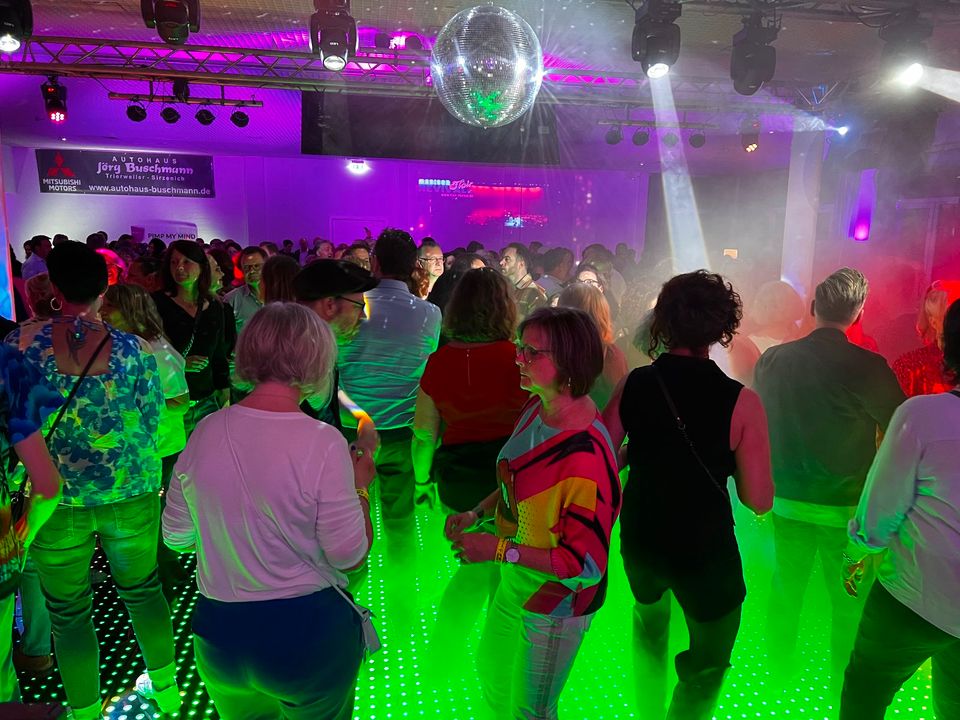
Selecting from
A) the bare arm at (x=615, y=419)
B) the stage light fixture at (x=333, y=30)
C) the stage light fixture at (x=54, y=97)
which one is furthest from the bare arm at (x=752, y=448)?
the stage light fixture at (x=54, y=97)

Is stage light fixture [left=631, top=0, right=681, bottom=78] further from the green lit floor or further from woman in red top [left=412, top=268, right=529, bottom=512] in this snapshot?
the green lit floor

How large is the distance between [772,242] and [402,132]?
7089 millimetres

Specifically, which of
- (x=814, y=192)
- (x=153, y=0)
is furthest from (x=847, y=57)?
(x=153, y=0)

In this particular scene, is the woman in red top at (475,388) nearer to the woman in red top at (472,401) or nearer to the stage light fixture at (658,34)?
the woman in red top at (472,401)

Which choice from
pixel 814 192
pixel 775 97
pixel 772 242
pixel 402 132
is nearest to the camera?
pixel 814 192

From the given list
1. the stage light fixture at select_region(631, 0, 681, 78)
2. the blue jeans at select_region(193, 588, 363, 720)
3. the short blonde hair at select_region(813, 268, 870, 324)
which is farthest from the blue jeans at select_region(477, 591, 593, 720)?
the stage light fixture at select_region(631, 0, 681, 78)

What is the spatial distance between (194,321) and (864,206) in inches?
306

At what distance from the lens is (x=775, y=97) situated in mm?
9625

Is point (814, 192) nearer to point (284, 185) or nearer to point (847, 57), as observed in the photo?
point (847, 57)

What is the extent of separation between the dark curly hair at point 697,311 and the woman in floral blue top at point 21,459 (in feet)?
5.62

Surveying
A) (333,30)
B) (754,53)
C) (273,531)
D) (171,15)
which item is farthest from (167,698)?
(754,53)

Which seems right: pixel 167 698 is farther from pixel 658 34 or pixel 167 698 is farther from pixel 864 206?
pixel 864 206

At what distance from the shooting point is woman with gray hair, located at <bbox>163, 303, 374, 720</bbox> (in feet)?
4.45

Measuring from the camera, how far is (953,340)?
1645 mm
